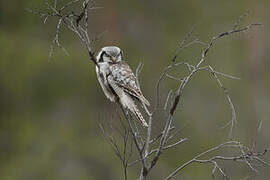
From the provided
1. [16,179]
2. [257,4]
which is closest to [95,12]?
[16,179]

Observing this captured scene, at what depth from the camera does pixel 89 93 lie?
10.9m

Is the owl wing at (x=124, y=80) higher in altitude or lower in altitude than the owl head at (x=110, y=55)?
lower

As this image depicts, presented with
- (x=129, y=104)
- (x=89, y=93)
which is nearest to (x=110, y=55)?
(x=129, y=104)

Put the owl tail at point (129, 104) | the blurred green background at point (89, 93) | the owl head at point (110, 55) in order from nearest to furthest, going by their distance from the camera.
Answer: the owl tail at point (129, 104) < the owl head at point (110, 55) < the blurred green background at point (89, 93)

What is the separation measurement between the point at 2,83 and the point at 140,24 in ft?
10.9

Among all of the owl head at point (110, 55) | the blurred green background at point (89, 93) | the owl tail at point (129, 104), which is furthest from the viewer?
the blurred green background at point (89, 93)

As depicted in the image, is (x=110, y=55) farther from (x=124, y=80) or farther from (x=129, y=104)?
(x=129, y=104)

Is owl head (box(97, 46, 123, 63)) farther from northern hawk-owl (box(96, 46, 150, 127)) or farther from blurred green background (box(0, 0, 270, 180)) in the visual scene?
blurred green background (box(0, 0, 270, 180))

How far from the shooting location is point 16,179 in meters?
10.4

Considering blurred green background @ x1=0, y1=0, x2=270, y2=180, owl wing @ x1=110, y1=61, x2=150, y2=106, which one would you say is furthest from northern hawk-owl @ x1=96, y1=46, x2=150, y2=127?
blurred green background @ x1=0, y1=0, x2=270, y2=180

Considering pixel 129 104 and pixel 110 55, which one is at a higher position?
pixel 110 55

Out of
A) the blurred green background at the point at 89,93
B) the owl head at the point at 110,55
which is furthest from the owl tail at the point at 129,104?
the blurred green background at the point at 89,93

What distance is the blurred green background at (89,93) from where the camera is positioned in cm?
1054

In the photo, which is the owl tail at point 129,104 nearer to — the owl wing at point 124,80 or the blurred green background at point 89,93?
the owl wing at point 124,80
